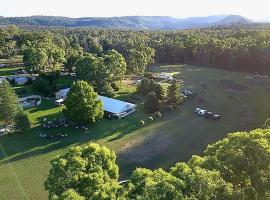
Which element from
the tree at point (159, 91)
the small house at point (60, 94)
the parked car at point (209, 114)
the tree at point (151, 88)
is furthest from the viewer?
the small house at point (60, 94)

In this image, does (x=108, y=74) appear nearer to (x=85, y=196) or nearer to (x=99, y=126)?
(x=99, y=126)

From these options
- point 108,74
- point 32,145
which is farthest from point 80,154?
point 108,74

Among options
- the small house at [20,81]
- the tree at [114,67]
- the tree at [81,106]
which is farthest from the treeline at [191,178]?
the small house at [20,81]

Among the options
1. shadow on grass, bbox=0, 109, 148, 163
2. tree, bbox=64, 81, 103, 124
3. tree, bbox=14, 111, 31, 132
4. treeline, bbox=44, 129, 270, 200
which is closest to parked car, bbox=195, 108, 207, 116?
shadow on grass, bbox=0, 109, 148, 163

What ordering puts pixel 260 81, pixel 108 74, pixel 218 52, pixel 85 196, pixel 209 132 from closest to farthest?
pixel 85 196 < pixel 209 132 < pixel 108 74 < pixel 260 81 < pixel 218 52

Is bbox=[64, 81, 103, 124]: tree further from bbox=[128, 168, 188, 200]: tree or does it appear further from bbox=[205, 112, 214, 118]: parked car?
bbox=[128, 168, 188, 200]: tree

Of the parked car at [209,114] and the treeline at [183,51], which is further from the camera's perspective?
the treeline at [183,51]

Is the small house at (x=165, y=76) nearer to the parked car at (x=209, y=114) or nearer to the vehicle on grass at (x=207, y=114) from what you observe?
the vehicle on grass at (x=207, y=114)
